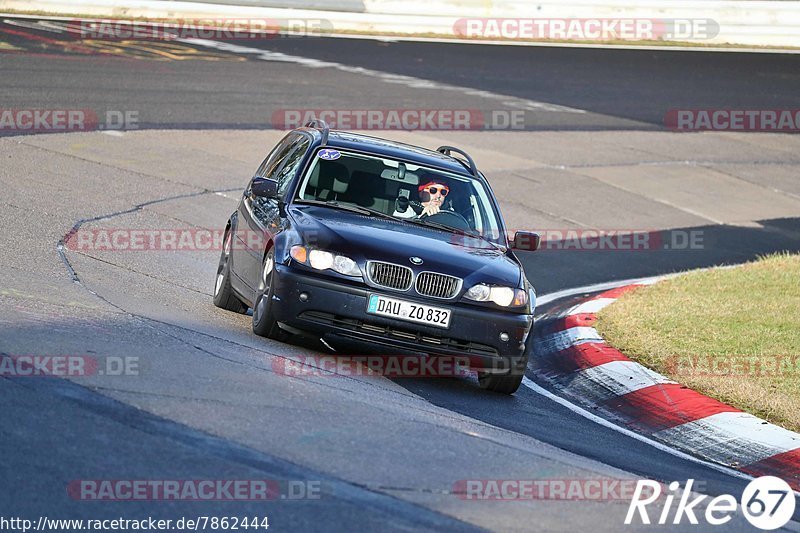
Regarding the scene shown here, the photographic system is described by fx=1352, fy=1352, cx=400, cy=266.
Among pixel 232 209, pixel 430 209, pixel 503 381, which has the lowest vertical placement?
pixel 232 209

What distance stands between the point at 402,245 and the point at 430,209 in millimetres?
1058

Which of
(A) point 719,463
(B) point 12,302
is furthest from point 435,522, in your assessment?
(B) point 12,302

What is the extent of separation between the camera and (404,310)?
856 centimetres

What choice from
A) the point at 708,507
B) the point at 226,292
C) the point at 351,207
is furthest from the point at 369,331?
the point at 708,507

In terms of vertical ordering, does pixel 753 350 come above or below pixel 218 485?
below

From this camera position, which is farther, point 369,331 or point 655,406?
point 655,406

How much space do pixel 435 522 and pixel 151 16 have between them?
2612 centimetres

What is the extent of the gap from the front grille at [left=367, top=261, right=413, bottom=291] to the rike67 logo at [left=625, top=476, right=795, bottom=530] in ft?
7.47

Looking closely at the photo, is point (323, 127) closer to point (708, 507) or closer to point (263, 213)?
point (263, 213)

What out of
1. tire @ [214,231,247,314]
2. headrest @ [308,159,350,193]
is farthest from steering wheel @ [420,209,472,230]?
tire @ [214,231,247,314]

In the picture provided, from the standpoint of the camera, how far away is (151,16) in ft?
98.9

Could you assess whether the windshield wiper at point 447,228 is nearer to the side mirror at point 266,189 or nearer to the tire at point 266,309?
the side mirror at point 266,189

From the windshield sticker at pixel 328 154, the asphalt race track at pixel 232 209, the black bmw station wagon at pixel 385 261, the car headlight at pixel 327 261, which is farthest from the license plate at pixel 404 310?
the windshield sticker at pixel 328 154

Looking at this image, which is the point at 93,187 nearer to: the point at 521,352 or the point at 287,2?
the point at 521,352
